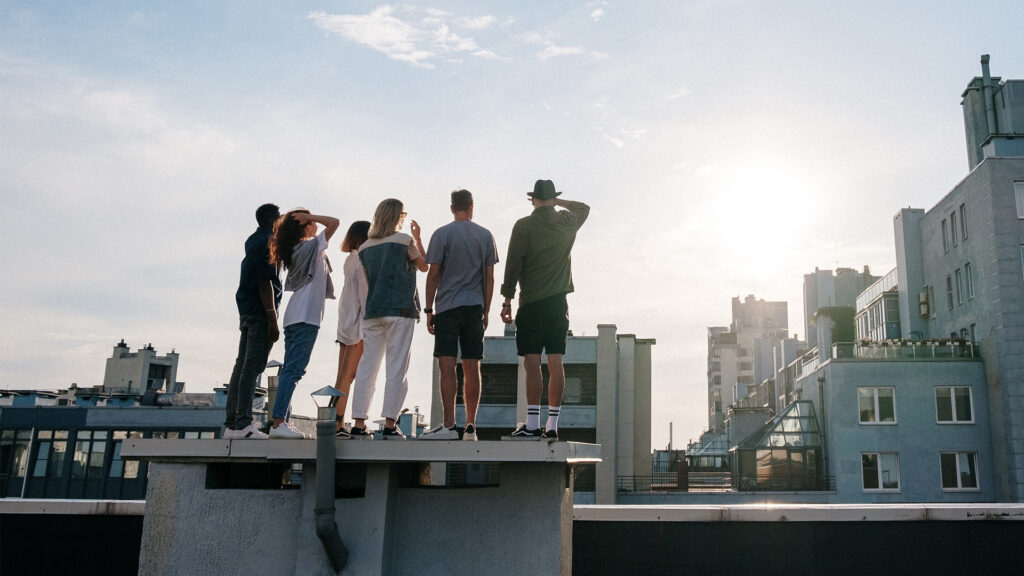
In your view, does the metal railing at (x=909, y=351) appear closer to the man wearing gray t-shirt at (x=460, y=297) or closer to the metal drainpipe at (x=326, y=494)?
the man wearing gray t-shirt at (x=460, y=297)

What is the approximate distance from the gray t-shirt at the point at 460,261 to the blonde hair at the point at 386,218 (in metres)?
0.48

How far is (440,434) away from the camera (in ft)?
21.8

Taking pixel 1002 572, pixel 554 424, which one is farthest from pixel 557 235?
pixel 1002 572

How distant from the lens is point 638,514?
892 centimetres

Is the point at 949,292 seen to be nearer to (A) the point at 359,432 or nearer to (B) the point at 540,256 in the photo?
(B) the point at 540,256

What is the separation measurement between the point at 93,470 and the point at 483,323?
146 ft

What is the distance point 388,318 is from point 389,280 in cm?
34

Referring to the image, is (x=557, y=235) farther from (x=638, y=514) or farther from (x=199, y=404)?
(x=199, y=404)

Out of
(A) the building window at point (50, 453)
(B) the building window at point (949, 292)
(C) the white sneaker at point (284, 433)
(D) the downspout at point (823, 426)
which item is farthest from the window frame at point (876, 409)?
(A) the building window at point (50, 453)

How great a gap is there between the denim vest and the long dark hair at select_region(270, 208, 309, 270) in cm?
70

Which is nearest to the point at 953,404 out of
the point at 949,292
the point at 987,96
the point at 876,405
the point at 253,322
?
the point at 876,405

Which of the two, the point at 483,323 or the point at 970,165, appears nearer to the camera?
the point at 483,323

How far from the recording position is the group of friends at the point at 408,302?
7.21 metres

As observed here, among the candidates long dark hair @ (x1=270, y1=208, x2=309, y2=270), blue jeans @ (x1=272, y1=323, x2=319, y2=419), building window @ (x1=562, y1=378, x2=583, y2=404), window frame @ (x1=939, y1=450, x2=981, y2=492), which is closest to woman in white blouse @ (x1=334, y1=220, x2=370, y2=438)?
blue jeans @ (x1=272, y1=323, x2=319, y2=419)
